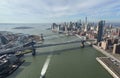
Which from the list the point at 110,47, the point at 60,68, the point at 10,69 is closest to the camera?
the point at 10,69

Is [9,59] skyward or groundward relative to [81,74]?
skyward

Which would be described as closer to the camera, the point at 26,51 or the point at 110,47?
the point at 26,51

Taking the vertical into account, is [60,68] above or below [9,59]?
below

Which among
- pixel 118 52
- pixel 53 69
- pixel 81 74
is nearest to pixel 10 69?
pixel 53 69

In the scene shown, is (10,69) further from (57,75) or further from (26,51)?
(26,51)

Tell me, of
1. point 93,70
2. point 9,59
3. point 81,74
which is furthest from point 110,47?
point 9,59

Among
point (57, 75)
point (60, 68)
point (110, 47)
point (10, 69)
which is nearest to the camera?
point (57, 75)

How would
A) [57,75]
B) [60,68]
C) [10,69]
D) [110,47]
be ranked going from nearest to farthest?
[57,75] → [10,69] → [60,68] → [110,47]

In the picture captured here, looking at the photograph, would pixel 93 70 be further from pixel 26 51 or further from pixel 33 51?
pixel 26 51

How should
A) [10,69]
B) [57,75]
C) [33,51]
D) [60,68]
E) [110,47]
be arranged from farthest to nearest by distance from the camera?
[110,47] < [33,51] < [60,68] < [10,69] < [57,75]
